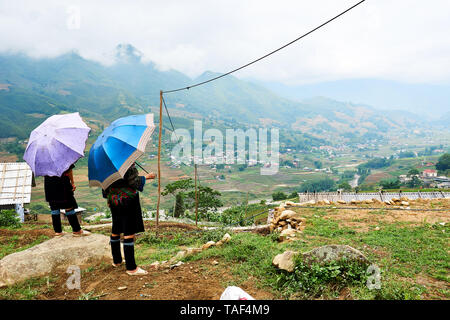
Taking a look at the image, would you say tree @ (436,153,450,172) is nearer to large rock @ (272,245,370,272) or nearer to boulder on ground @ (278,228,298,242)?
boulder on ground @ (278,228,298,242)

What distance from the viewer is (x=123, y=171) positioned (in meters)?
3.70

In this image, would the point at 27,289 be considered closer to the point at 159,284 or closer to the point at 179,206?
the point at 159,284

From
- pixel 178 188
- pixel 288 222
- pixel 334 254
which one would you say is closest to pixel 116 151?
pixel 334 254

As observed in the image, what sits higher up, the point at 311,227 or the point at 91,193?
the point at 311,227

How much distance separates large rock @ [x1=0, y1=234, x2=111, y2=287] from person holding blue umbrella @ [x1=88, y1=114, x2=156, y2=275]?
3.78ft

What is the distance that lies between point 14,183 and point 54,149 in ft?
43.1

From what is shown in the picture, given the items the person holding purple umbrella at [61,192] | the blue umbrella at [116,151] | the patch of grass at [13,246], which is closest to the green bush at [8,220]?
the patch of grass at [13,246]

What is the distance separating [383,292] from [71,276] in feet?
15.2

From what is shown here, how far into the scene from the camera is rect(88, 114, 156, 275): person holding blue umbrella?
375 centimetres

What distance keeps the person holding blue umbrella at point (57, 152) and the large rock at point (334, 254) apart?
4223 mm

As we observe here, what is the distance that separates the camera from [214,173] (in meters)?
89.4

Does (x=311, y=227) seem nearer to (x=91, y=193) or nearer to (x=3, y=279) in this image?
(x=3, y=279)

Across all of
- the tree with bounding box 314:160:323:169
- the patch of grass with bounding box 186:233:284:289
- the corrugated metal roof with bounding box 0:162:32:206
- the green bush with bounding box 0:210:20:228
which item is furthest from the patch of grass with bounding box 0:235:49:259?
the tree with bounding box 314:160:323:169
